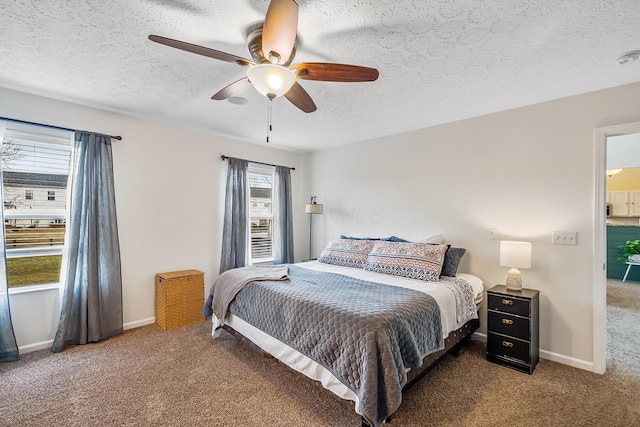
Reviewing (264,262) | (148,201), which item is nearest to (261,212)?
(264,262)

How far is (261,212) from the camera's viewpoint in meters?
4.52

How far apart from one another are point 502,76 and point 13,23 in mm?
3283

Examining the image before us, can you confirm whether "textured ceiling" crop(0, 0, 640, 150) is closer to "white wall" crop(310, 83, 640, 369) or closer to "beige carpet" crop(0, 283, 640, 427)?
"white wall" crop(310, 83, 640, 369)

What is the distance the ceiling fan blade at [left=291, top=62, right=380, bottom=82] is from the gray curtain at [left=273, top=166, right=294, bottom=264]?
295cm

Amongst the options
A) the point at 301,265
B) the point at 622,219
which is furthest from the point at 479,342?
the point at 622,219

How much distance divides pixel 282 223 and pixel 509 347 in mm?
3253

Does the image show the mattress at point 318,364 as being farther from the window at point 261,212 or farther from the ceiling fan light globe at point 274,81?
the ceiling fan light globe at point 274,81

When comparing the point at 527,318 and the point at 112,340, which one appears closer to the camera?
the point at 527,318

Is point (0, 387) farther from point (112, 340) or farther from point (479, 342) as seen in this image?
point (479, 342)

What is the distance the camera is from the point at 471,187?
3.17m

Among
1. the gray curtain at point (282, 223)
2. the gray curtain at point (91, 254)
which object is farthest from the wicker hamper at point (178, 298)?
the gray curtain at point (282, 223)

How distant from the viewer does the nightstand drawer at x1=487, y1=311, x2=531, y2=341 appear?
94.7 inches

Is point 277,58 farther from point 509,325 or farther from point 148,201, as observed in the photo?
point 509,325

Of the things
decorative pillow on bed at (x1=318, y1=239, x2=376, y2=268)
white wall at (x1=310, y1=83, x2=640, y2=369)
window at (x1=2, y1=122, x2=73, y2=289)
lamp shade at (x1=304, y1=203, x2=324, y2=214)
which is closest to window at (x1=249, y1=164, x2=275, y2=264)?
lamp shade at (x1=304, y1=203, x2=324, y2=214)
